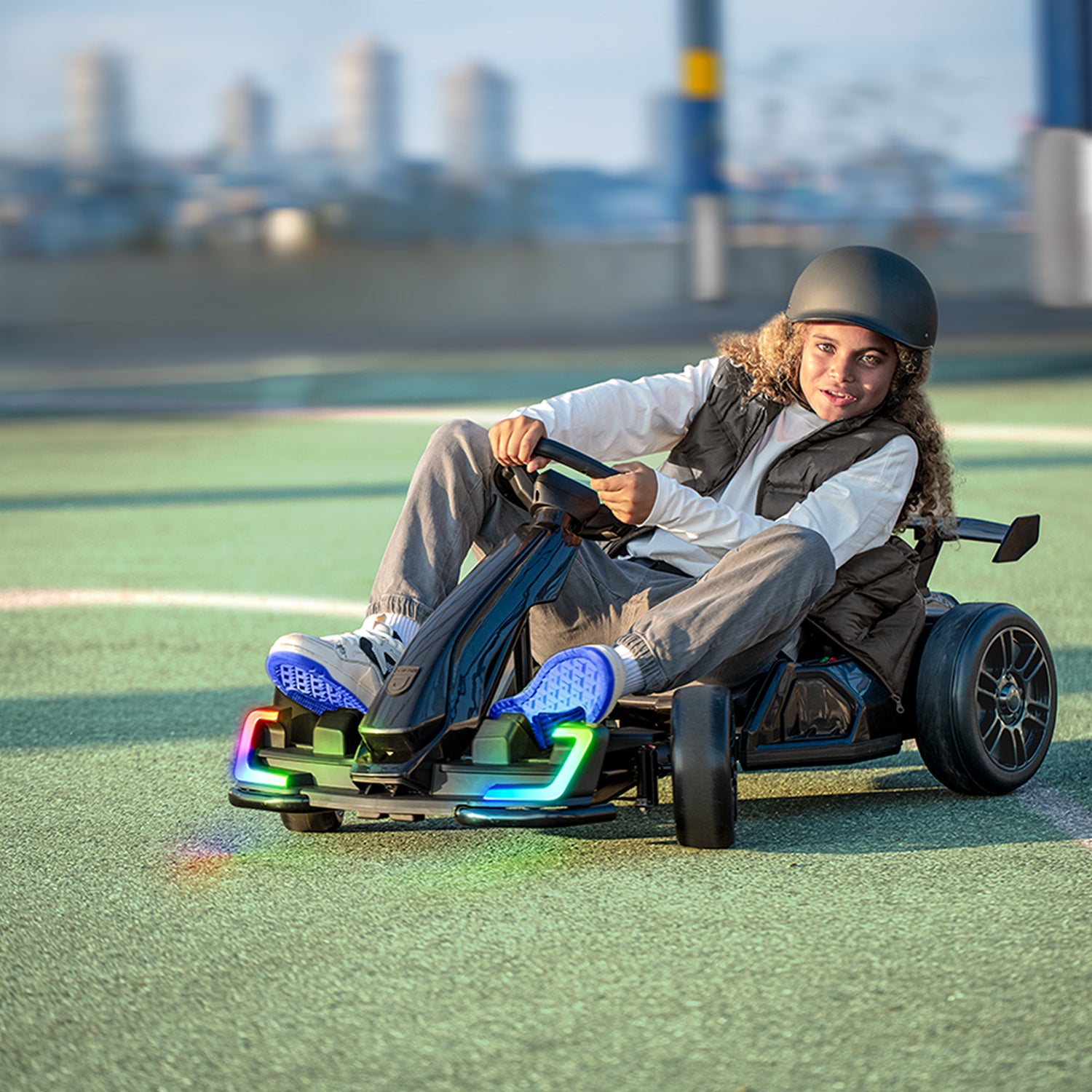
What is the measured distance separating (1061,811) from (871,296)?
1.14m

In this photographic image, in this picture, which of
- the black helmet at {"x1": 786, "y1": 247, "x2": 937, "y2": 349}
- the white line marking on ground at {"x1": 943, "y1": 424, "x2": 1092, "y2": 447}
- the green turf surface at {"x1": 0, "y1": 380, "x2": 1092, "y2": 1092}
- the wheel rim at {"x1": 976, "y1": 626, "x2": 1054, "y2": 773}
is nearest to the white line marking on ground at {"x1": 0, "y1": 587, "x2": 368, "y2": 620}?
the green turf surface at {"x1": 0, "y1": 380, "x2": 1092, "y2": 1092}

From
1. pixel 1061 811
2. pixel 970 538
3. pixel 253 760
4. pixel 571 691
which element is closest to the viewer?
pixel 571 691

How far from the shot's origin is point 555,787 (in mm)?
3055

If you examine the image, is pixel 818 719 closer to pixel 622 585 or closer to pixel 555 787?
pixel 622 585

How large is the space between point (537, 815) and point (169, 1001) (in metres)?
0.72

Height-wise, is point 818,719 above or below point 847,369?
below

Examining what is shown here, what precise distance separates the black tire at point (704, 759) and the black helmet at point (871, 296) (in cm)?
91

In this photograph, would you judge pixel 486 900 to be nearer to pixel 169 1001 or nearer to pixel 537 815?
pixel 537 815

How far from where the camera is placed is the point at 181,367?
57.5 feet

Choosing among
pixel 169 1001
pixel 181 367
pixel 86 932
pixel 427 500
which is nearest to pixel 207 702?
pixel 427 500

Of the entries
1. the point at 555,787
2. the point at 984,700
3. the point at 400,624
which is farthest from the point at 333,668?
the point at 984,700

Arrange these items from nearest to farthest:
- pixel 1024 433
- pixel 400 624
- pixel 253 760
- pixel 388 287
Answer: pixel 253 760 → pixel 400 624 → pixel 1024 433 → pixel 388 287

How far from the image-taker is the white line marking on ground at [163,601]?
19.4ft

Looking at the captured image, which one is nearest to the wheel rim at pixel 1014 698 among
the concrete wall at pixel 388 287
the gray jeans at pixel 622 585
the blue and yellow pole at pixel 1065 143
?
the gray jeans at pixel 622 585
